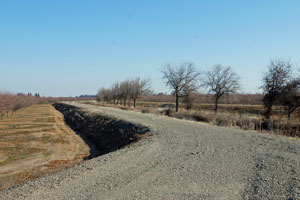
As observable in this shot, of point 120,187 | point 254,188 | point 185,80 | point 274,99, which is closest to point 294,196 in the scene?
point 254,188

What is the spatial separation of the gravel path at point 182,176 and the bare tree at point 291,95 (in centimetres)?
1422

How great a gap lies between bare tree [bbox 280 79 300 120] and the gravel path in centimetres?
1422

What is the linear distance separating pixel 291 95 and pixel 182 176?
794 inches

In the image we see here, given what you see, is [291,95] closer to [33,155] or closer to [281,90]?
[281,90]

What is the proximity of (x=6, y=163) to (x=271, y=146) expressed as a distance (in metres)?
14.1

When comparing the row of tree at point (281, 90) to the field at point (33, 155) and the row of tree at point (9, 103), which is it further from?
the row of tree at point (9, 103)

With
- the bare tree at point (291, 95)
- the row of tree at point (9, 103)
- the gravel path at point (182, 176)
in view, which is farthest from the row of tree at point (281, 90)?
the row of tree at point (9, 103)

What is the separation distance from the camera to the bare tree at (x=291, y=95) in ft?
66.6

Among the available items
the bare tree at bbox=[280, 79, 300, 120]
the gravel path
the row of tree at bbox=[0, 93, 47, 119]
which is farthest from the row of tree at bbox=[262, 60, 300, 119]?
the row of tree at bbox=[0, 93, 47, 119]

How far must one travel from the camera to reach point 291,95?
20.5m

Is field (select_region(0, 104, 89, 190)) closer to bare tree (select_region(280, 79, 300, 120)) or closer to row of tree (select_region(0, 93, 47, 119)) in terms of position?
row of tree (select_region(0, 93, 47, 119))

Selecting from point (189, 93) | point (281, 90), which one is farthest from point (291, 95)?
point (189, 93)

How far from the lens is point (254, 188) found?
495 cm

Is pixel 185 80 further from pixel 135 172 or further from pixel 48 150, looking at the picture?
pixel 135 172
